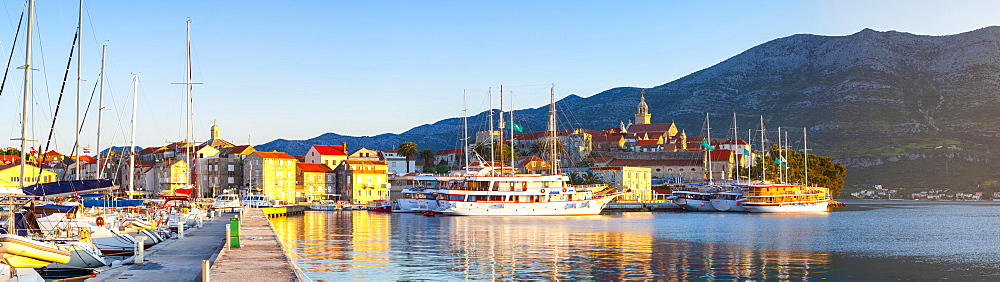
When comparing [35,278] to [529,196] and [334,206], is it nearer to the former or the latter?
[529,196]

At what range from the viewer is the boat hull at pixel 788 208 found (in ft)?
355

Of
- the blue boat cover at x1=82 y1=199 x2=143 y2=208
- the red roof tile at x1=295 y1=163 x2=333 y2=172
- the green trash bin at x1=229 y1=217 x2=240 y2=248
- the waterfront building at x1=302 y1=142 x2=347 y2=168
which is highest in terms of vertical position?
the waterfront building at x1=302 y1=142 x2=347 y2=168

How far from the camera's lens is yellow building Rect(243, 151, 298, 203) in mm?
120725

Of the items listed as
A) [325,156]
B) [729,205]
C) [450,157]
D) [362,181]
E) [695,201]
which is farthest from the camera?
[450,157]

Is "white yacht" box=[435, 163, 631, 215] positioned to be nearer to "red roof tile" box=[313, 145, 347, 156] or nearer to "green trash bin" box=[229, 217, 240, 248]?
"red roof tile" box=[313, 145, 347, 156]

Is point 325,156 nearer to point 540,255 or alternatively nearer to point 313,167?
point 313,167

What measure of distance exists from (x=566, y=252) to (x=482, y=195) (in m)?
51.5

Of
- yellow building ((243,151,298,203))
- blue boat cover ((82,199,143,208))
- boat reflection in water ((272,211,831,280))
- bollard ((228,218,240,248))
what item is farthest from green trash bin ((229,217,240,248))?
yellow building ((243,151,298,203))

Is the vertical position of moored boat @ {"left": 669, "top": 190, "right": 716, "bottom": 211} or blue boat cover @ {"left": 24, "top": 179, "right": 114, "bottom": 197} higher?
blue boat cover @ {"left": 24, "top": 179, "right": 114, "bottom": 197}

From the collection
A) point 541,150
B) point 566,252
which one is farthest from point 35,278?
point 541,150

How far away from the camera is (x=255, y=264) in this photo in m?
23.1

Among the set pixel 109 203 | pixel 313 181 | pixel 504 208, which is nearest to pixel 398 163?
pixel 313 181

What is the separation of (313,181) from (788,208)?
223ft

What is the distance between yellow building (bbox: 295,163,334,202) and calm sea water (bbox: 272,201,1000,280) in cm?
6488
